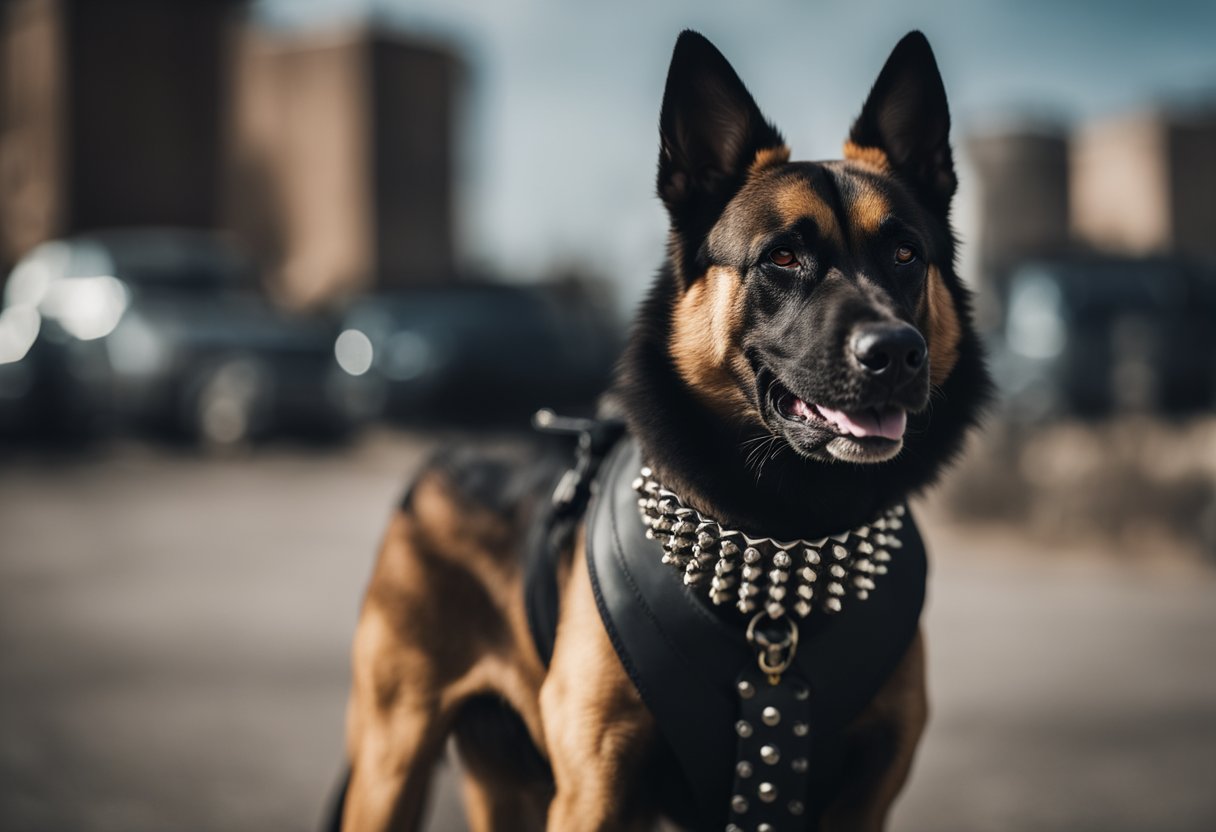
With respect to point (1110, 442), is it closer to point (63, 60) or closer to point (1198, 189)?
point (1198, 189)

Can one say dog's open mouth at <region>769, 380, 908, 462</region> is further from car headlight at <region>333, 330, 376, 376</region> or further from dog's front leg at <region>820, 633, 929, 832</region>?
car headlight at <region>333, 330, 376, 376</region>

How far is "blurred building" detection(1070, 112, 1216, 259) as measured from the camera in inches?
925

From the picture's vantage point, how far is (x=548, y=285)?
89.8ft

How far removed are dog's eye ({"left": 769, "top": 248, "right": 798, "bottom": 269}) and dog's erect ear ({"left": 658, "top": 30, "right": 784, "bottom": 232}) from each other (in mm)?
178

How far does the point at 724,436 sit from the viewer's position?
7.31 ft

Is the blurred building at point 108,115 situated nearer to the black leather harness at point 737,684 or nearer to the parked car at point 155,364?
the parked car at point 155,364

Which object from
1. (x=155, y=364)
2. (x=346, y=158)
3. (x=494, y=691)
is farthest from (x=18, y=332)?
(x=346, y=158)

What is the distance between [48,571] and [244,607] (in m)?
1.50

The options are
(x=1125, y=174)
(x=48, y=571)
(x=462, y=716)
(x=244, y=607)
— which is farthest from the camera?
(x=1125, y=174)

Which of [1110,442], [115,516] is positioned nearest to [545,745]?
[1110,442]

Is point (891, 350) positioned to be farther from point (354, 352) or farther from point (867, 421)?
point (354, 352)

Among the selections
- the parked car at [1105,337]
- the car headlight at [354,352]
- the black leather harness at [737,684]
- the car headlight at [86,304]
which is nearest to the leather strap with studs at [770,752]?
the black leather harness at [737,684]

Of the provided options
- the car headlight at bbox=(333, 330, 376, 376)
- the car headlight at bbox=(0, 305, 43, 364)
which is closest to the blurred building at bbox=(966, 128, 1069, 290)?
the car headlight at bbox=(333, 330, 376, 376)

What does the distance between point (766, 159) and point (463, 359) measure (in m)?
9.73
